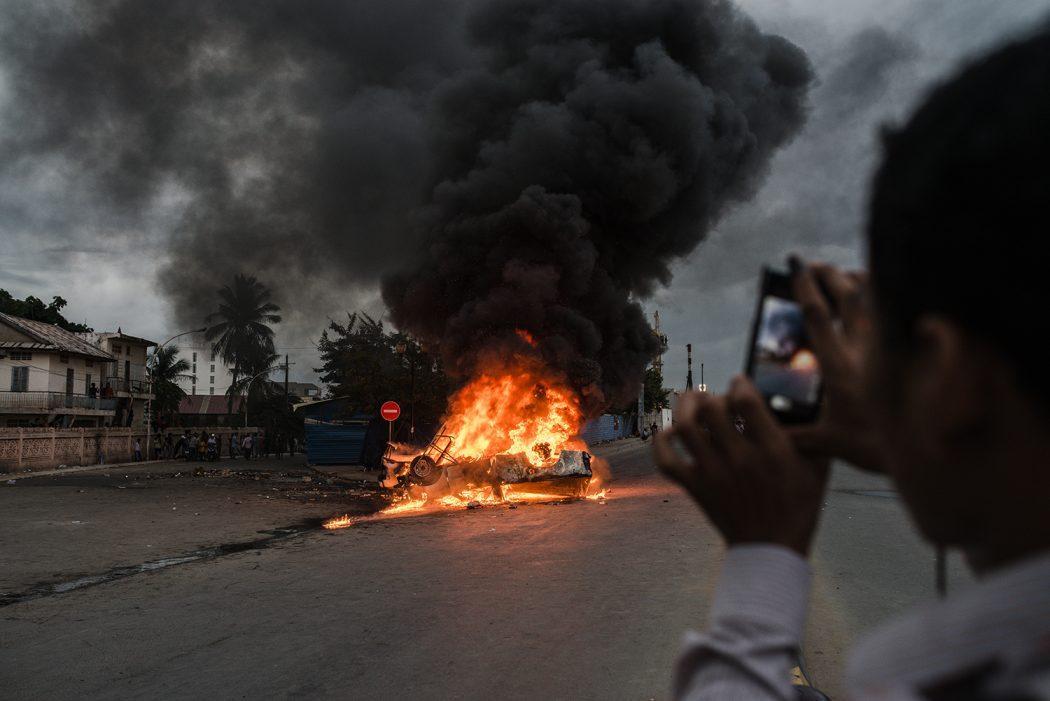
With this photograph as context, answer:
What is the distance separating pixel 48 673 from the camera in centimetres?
487

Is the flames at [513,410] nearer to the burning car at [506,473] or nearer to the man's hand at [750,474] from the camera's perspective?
the burning car at [506,473]

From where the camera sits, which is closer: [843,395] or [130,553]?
[843,395]

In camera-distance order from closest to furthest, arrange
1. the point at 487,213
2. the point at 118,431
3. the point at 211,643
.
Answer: the point at 211,643, the point at 487,213, the point at 118,431

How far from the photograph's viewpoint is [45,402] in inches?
1415

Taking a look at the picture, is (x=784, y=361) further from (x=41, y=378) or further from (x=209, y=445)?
(x=41, y=378)

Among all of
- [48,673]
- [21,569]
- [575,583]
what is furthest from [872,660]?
[21,569]

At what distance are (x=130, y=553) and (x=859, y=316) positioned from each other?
35.3 feet

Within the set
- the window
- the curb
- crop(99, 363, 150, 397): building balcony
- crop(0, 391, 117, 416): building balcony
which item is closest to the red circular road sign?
the curb

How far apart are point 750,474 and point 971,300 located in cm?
33

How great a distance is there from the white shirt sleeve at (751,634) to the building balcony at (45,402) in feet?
137

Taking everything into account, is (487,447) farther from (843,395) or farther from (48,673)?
(843,395)

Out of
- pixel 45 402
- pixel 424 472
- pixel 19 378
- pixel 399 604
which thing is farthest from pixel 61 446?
pixel 399 604

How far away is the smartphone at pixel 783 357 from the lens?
0.87m

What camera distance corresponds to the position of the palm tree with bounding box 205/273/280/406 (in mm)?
52281
